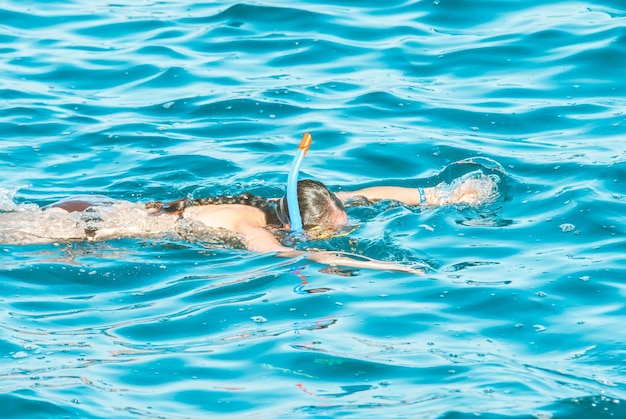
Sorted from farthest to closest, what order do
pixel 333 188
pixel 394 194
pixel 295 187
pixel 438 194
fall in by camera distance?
pixel 333 188 → pixel 438 194 → pixel 394 194 → pixel 295 187

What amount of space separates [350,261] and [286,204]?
32.7 inches

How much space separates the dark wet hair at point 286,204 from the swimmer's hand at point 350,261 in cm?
35

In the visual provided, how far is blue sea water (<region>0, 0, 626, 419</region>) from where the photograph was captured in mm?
5418

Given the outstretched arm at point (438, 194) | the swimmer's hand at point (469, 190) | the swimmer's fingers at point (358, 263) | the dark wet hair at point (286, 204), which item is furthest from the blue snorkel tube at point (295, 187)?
the swimmer's hand at point (469, 190)

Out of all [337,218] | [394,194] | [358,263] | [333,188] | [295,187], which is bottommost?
[358,263]

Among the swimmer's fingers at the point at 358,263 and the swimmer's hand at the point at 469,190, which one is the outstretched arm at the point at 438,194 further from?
the swimmer's fingers at the point at 358,263

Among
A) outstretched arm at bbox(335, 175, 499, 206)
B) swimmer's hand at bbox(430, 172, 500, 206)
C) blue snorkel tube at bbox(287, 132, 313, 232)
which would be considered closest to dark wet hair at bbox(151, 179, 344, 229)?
blue snorkel tube at bbox(287, 132, 313, 232)

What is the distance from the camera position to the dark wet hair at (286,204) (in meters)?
7.50

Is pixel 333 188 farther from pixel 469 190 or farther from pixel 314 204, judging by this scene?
pixel 314 204

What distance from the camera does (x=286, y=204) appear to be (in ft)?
25.1

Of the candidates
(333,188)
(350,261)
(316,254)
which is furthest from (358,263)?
(333,188)

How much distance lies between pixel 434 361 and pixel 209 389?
1.14 meters

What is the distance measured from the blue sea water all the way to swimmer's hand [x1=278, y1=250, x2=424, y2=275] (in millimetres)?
90

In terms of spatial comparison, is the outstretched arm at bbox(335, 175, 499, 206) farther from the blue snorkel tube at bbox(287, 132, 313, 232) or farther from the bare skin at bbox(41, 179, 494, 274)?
the blue snorkel tube at bbox(287, 132, 313, 232)
